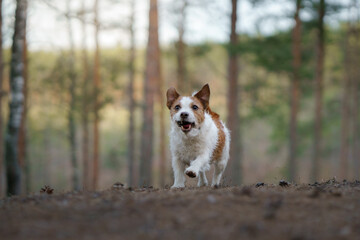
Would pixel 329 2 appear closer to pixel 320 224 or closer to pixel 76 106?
pixel 76 106

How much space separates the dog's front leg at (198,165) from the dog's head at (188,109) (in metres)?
0.57

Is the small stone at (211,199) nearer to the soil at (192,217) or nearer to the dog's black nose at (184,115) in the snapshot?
the soil at (192,217)

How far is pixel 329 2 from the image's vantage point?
68.5 ft

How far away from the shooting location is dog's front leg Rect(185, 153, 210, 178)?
25.7ft

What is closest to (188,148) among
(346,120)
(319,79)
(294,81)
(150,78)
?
(150,78)

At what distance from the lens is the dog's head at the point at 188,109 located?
8.05 metres

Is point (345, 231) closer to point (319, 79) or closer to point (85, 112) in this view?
point (319, 79)

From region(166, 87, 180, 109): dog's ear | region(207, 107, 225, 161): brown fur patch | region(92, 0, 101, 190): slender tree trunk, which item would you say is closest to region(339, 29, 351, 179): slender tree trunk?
region(92, 0, 101, 190): slender tree trunk

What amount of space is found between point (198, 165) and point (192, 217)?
3470mm

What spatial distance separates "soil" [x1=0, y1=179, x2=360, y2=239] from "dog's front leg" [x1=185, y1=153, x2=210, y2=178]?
5.77 ft

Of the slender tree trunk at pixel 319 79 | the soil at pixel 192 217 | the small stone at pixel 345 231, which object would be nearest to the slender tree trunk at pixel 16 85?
the soil at pixel 192 217

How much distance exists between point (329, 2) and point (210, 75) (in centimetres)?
2746

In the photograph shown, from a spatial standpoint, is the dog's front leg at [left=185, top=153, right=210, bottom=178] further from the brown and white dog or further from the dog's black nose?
the dog's black nose

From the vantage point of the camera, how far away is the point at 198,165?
8.22 m
